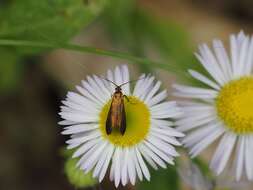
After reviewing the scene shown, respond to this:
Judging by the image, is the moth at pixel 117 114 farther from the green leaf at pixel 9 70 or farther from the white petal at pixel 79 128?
the green leaf at pixel 9 70

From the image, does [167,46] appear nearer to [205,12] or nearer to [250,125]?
[205,12]

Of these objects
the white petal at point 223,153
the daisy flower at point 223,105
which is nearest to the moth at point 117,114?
the daisy flower at point 223,105

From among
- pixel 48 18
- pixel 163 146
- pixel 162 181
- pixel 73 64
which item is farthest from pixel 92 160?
pixel 73 64

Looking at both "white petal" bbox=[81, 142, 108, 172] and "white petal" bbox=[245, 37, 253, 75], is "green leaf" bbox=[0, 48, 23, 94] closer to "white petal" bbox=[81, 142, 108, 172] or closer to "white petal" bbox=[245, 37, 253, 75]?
"white petal" bbox=[81, 142, 108, 172]

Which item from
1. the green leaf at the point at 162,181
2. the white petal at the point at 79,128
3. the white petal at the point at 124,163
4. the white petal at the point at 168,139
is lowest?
the green leaf at the point at 162,181

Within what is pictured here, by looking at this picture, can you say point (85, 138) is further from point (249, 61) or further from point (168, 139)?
point (249, 61)

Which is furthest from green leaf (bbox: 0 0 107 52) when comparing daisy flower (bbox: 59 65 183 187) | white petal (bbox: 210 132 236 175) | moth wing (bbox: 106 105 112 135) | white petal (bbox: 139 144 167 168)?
white petal (bbox: 210 132 236 175)
